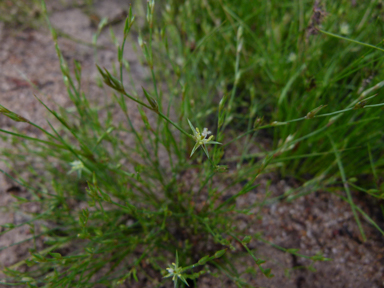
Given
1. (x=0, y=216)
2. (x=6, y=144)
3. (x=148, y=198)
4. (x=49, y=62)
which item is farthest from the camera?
(x=49, y=62)

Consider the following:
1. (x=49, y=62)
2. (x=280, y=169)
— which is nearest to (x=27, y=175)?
(x=49, y=62)

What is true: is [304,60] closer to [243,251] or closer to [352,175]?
[352,175]

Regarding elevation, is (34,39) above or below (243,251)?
above

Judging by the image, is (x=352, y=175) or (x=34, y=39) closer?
(x=352, y=175)

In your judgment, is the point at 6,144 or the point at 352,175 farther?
the point at 6,144

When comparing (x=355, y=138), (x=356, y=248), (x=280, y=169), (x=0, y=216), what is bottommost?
(x=356, y=248)

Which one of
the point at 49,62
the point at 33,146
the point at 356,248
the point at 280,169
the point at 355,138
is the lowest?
the point at 356,248

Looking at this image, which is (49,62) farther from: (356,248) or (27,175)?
(356,248)

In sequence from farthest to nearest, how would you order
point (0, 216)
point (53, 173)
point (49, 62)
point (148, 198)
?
point (49, 62) < point (53, 173) < point (0, 216) < point (148, 198)

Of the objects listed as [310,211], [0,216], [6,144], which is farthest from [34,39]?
[310,211]
